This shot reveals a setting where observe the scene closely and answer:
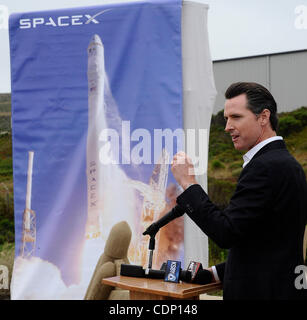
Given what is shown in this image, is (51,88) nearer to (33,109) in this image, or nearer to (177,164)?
(33,109)

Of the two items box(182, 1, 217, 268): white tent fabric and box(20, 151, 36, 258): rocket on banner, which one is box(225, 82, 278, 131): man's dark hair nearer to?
box(182, 1, 217, 268): white tent fabric

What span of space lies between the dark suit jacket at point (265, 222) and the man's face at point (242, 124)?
0.10 metres

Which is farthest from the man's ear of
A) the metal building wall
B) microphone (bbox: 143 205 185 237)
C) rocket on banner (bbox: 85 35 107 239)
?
the metal building wall

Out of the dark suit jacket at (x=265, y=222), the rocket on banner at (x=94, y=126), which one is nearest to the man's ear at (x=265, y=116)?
the dark suit jacket at (x=265, y=222)

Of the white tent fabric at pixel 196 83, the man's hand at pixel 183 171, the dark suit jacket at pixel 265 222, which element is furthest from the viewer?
the white tent fabric at pixel 196 83

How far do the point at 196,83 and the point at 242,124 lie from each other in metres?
1.58

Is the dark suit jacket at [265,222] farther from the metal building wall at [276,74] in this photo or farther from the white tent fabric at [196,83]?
the metal building wall at [276,74]

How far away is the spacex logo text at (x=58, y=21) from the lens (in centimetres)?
345

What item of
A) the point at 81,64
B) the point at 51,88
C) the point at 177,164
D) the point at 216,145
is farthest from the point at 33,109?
the point at 216,145

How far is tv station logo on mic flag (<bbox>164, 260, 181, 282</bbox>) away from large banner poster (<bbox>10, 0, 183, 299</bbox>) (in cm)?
135

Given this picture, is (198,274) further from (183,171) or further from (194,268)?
(183,171)

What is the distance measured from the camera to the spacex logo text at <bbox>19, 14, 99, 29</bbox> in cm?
345

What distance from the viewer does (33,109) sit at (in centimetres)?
357

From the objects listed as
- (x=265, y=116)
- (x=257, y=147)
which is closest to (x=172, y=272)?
(x=257, y=147)
